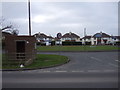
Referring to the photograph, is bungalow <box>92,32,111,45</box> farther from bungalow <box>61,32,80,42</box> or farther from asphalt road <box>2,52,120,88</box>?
asphalt road <box>2,52,120,88</box>

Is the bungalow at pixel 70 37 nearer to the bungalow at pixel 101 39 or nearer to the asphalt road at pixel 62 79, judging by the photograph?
the bungalow at pixel 101 39

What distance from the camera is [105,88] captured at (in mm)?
5727

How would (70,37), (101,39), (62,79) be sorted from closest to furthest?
(62,79) → (101,39) → (70,37)

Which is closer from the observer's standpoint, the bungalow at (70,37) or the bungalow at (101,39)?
the bungalow at (101,39)

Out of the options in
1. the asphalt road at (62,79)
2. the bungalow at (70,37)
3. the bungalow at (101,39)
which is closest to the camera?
the asphalt road at (62,79)

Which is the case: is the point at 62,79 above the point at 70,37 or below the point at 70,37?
below

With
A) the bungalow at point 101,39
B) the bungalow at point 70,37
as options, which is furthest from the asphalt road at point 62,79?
the bungalow at point 70,37

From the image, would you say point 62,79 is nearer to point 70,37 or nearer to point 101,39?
point 70,37

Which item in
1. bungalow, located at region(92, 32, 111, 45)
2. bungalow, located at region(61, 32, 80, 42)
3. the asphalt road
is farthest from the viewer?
bungalow, located at region(61, 32, 80, 42)

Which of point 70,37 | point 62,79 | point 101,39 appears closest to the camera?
point 62,79

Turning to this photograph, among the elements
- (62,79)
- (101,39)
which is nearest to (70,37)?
(101,39)

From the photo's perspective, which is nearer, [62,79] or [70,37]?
[62,79]

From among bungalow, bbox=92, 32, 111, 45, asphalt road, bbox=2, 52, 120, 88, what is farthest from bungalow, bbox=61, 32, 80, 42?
asphalt road, bbox=2, 52, 120, 88

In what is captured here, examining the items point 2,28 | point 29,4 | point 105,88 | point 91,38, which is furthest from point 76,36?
point 105,88
